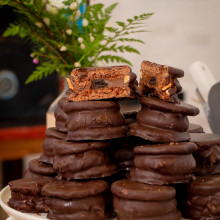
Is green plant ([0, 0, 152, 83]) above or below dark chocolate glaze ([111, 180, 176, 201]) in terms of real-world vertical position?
above

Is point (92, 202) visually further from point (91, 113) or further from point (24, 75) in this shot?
point (24, 75)

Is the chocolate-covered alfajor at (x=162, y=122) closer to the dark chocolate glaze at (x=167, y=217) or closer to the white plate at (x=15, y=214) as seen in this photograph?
the dark chocolate glaze at (x=167, y=217)

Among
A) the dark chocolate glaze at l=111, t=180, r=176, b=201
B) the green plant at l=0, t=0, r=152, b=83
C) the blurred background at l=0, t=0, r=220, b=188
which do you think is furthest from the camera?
the blurred background at l=0, t=0, r=220, b=188

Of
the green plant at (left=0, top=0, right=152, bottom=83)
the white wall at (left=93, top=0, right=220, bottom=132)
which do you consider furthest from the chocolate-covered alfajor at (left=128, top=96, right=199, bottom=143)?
the white wall at (left=93, top=0, right=220, bottom=132)

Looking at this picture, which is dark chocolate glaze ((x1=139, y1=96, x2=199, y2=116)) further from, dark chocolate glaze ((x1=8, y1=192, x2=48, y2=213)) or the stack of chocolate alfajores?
dark chocolate glaze ((x1=8, y1=192, x2=48, y2=213))

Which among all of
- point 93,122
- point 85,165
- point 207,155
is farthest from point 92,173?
point 207,155

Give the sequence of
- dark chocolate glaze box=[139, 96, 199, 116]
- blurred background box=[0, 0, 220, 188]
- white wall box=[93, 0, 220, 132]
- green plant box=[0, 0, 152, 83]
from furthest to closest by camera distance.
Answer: white wall box=[93, 0, 220, 132]
blurred background box=[0, 0, 220, 188]
green plant box=[0, 0, 152, 83]
dark chocolate glaze box=[139, 96, 199, 116]

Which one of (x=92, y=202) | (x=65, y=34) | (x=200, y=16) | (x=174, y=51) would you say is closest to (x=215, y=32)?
(x=200, y=16)

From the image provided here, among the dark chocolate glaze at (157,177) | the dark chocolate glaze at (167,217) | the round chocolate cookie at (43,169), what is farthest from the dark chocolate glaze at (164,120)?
the round chocolate cookie at (43,169)
